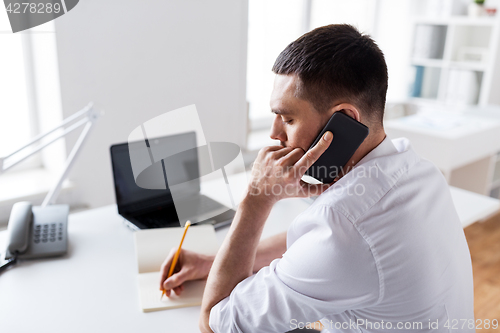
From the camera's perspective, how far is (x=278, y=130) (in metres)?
0.88

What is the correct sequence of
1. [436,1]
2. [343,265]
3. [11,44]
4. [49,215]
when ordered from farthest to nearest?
1. [436,1]
2. [11,44]
3. [49,215]
4. [343,265]

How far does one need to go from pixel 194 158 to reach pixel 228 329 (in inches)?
21.9

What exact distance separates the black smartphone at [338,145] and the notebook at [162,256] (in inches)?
15.8

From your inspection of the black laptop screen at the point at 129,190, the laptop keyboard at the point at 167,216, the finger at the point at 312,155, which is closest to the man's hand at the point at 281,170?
the finger at the point at 312,155

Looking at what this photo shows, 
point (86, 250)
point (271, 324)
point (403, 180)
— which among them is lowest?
point (86, 250)

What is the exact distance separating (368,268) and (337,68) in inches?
14.2

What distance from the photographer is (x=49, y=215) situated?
1.27 meters

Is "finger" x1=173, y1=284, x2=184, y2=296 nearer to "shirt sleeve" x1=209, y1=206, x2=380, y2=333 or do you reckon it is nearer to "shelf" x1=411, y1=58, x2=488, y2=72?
"shirt sleeve" x1=209, y1=206, x2=380, y2=333

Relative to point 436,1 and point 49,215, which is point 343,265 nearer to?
point 49,215

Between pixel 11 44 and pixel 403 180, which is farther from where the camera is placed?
pixel 11 44

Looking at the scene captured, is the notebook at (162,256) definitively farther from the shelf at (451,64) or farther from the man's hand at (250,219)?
the shelf at (451,64)

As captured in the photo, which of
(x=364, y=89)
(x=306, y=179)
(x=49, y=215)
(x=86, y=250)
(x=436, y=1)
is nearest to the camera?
(x=364, y=89)

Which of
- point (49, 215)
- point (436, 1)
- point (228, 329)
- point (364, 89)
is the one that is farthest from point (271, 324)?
point (436, 1)

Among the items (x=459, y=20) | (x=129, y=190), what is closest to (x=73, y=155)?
(x=129, y=190)
